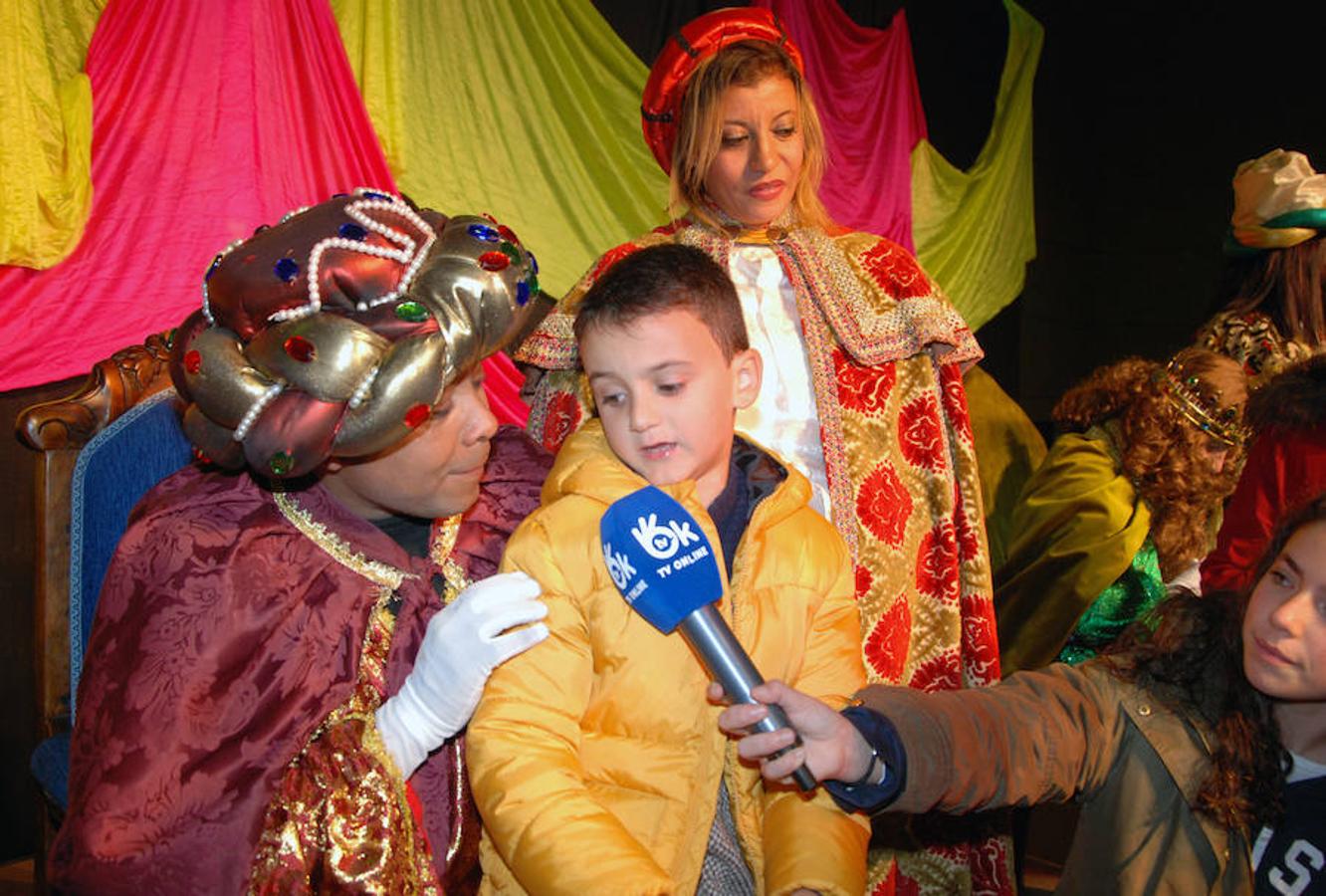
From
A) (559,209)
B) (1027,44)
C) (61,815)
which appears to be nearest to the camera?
(61,815)

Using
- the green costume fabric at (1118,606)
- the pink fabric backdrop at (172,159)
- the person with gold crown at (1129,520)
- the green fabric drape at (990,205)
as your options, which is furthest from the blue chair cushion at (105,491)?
the green fabric drape at (990,205)

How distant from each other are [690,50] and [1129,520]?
197 centimetres

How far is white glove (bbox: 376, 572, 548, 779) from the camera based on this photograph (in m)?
1.36

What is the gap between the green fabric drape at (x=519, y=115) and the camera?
316 cm

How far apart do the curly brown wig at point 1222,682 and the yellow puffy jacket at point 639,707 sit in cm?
45

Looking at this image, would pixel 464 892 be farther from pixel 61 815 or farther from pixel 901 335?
pixel 901 335

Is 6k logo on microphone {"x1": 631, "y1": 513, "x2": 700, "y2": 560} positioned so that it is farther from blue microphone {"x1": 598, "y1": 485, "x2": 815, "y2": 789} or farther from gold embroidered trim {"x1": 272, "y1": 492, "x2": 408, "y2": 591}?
gold embroidered trim {"x1": 272, "y1": 492, "x2": 408, "y2": 591}

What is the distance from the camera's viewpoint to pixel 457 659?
137 cm

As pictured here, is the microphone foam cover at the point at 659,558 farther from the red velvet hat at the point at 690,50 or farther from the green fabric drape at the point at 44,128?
the green fabric drape at the point at 44,128

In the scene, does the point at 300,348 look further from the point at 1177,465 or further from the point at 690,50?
the point at 1177,465

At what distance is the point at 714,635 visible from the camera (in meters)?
1.13

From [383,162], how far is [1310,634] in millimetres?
2635

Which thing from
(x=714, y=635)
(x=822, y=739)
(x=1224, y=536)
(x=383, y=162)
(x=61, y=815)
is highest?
(x=383, y=162)

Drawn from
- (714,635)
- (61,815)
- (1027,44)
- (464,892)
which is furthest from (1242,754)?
(1027,44)
